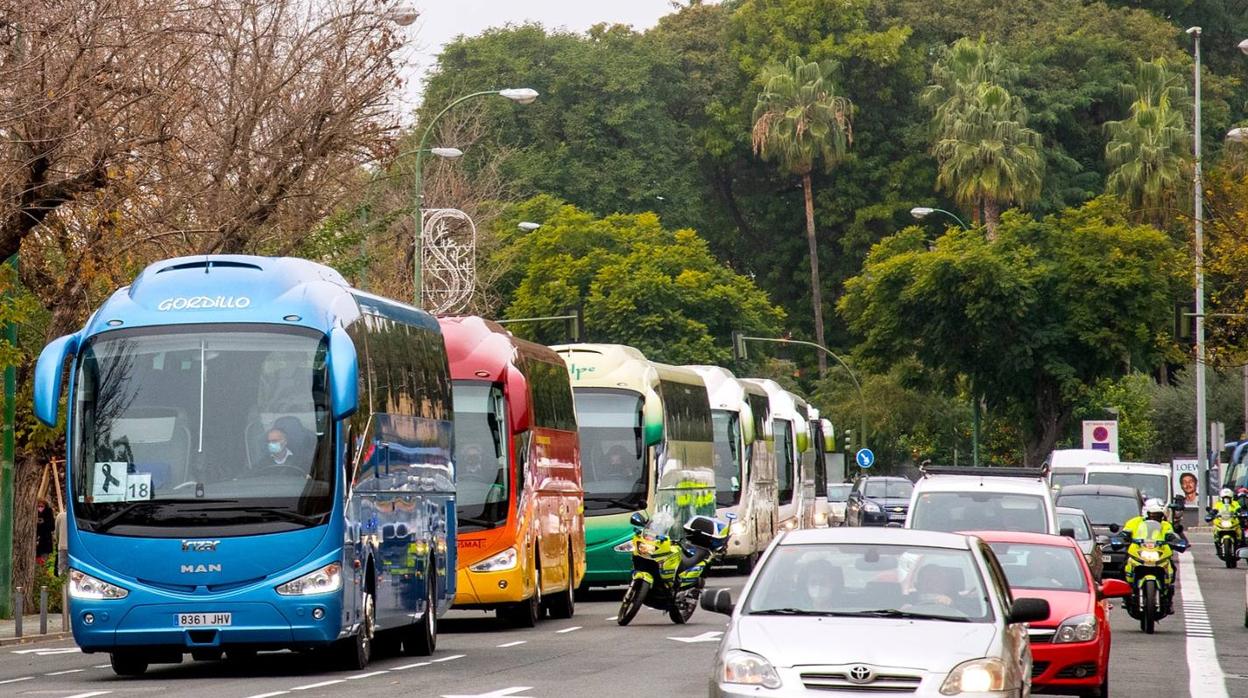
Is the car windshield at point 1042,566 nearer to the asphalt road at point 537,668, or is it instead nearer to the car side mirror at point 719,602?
the asphalt road at point 537,668

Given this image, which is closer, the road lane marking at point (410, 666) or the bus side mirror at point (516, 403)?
the road lane marking at point (410, 666)

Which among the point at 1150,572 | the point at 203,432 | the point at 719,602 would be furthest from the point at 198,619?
the point at 1150,572

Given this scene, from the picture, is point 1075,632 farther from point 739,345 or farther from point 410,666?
point 739,345

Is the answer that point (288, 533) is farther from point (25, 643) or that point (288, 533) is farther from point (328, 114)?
point (328, 114)

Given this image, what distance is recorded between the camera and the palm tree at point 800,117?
8275 cm

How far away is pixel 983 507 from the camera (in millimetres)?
21781

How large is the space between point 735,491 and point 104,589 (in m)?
23.9

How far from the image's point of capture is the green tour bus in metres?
32.2

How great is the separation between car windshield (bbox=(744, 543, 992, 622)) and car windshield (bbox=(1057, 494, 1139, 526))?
76.8ft

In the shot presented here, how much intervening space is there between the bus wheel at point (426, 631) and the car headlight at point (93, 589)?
13.6ft

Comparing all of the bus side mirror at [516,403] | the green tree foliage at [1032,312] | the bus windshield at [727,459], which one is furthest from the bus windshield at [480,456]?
the green tree foliage at [1032,312]

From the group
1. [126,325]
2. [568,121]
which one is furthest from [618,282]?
[126,325]

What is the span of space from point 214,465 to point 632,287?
58228 millimetres

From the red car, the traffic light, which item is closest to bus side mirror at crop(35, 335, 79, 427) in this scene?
the red car
